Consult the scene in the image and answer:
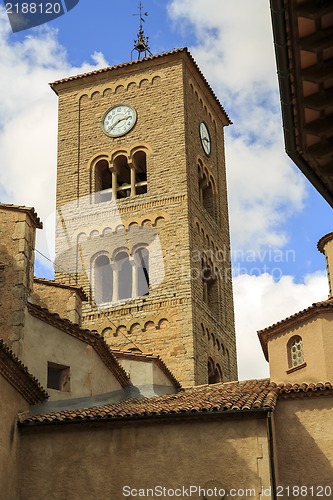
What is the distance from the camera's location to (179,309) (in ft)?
114

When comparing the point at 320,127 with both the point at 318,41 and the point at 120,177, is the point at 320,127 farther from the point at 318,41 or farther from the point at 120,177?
the point at 120,177

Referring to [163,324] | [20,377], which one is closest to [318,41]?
[20,377]

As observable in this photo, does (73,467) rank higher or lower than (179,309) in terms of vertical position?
lower

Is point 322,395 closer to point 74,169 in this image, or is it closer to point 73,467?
point 73,467

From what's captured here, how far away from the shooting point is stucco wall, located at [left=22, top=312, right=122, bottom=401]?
68.9 ft

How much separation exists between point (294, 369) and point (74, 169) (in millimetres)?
19422

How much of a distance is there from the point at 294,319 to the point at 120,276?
14817 mm

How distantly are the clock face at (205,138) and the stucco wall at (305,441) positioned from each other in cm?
2202

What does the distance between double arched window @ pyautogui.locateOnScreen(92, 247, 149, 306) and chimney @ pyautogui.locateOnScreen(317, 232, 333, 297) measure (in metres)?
10.5

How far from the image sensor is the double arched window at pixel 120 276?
36.5m

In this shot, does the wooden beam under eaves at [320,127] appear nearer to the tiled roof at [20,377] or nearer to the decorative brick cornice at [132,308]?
the tiled roof at [20,377]

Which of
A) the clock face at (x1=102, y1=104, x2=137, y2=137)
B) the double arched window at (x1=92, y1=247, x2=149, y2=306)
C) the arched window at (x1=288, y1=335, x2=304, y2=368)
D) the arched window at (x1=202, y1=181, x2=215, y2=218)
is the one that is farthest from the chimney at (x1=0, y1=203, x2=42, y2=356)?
the arched window at (x1=202, y1=181, x2=215, y2=218)

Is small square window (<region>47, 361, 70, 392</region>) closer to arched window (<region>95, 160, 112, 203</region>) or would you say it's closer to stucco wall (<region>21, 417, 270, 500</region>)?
stucco wall (<region>21, 417, 270, 500</region>)

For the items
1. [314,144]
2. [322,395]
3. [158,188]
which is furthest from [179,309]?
[314,144]
